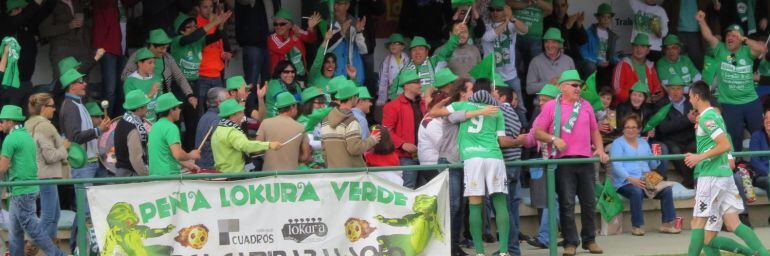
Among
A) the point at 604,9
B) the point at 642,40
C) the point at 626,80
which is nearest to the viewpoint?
the point at 626,80

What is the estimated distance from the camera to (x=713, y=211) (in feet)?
44.9

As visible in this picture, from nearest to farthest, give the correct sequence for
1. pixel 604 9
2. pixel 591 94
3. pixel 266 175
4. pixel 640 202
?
1. pixel 266 175
2. pixel 640 202
3. pixel 591 94
4. pixel 604 9

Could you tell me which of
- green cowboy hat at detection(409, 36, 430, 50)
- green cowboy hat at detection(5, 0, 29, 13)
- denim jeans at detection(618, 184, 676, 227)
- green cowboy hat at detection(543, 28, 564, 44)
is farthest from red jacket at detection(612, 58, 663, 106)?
green cowboy hat at detection(5, 0, 29, 13)

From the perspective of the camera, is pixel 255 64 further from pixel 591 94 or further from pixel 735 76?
pixel 735 76

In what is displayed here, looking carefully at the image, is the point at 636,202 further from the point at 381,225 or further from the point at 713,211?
the point at 381,225

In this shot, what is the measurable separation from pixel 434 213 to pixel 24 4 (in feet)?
16.8

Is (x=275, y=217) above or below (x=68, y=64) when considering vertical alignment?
below

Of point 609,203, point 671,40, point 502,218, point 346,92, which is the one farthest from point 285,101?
point 671,40

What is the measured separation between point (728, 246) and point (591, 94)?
3.67m

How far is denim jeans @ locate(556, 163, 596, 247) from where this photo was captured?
48.1 feet

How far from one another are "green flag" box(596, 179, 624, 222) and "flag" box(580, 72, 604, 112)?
1185 mm

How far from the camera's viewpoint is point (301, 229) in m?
13.5

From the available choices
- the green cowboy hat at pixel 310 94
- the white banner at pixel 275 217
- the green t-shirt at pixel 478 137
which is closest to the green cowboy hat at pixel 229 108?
the white banner at pixel 275 217

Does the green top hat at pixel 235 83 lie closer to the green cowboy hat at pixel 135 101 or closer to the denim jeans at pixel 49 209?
the green cowboy hat at pixel 135 101
